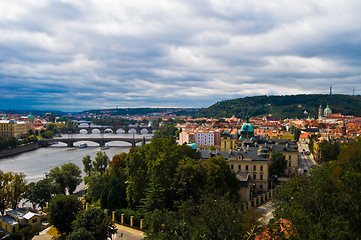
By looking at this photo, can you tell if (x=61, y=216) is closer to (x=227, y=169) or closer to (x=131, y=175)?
(x=131, y=175)

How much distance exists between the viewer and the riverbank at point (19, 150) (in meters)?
61.8

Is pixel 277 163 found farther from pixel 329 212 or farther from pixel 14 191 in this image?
pixel 14 191

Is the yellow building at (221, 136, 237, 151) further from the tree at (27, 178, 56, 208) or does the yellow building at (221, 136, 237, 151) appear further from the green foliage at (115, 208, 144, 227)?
the green foliage at (115, 208, 144, 227)

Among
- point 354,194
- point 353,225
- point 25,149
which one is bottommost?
point 25,149

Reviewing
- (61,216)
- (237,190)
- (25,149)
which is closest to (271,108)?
(25,149)

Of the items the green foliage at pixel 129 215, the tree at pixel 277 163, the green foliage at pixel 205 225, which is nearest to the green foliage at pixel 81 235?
the green foliage at pixel 205 225

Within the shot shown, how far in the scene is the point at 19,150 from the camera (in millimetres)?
67562

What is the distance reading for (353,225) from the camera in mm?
11250

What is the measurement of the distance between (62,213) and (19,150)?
57.1m

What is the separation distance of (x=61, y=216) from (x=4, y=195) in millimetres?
9654

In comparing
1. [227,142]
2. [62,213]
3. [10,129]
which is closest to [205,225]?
[62,213]

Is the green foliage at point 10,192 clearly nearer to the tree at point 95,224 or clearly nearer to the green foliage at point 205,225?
the tree at point 95,224

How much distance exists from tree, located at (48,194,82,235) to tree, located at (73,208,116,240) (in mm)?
3026

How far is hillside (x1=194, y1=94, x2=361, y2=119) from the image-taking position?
150 meters
